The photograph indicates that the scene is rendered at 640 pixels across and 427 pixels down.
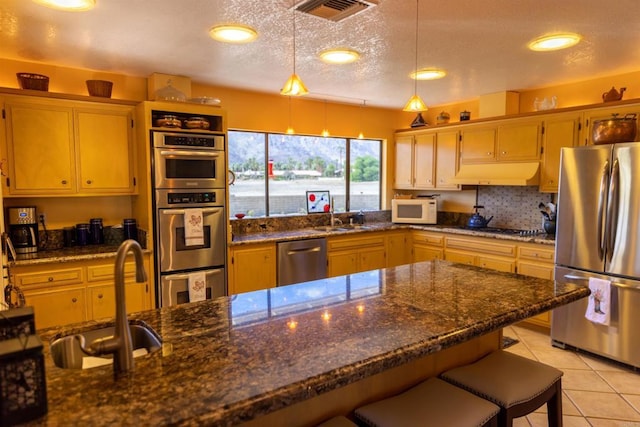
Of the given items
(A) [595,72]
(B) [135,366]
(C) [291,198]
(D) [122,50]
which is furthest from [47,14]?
(A) [595,72]

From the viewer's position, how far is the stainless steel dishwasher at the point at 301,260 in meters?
4.30

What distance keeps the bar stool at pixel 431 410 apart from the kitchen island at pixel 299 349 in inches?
4.7

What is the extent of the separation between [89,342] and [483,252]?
157 inches

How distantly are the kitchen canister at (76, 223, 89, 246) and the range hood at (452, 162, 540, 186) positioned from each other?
161 inches

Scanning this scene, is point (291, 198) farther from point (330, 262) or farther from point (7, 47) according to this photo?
point (7, 47)

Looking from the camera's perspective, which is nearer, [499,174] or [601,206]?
[601,206]

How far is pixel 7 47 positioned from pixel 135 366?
3.06 m

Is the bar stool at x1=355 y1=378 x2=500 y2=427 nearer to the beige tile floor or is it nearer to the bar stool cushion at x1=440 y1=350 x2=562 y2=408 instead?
the bar stool cushion at x1=440 y1=350 x2=562 y2=408

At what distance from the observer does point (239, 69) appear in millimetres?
3637

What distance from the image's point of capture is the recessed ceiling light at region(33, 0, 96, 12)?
2135 millimetres

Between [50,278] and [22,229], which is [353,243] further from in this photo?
[22,229]

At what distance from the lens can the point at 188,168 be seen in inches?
146

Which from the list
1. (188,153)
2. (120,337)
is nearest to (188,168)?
(188,153)

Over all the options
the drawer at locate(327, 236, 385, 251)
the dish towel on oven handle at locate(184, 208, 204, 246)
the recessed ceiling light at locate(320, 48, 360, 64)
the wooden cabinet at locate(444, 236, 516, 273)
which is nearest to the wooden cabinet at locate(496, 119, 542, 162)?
the wooden cabinet at locate(444, 236, 516, 273)
